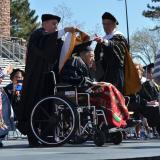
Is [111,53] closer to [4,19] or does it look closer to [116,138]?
[116,138]

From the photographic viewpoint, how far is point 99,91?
370 inches

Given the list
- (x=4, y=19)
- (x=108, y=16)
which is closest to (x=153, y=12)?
(x=4, y=19)

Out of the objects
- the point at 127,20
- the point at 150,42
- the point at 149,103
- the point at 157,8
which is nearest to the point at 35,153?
the point at 149,103

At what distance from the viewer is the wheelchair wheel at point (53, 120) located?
29.9 ft

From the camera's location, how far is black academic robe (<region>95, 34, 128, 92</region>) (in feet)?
32.7

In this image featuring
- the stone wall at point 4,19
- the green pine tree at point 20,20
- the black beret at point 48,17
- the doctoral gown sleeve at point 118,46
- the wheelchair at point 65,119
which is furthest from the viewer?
the green pine tree at point 20,20

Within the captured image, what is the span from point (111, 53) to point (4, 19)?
46.3 metres

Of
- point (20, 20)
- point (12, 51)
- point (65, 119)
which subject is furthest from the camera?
point (20, 20)

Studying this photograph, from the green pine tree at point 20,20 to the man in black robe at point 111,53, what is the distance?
77163mm

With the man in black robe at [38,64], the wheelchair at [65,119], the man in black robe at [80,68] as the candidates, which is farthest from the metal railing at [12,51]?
the wheelchair at [65,119]

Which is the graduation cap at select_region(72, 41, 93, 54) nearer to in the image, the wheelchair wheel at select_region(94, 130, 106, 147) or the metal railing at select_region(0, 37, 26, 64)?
the wheelchair wheel at select_region(94, 130, 106, 147)

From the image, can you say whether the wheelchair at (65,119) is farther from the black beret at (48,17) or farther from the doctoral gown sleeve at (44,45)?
the black beret at (48,17)

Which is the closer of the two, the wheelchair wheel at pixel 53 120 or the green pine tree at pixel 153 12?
the wheelchair wheel at pixel 53 120

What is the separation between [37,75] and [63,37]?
659 millimetres
